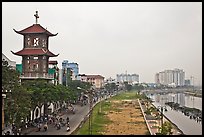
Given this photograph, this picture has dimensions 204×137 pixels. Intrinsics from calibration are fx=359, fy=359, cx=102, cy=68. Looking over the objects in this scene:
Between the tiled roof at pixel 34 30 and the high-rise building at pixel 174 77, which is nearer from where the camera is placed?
the tiled roof at pixel 34 30

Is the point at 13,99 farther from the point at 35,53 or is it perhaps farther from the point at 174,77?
the point at 174,77

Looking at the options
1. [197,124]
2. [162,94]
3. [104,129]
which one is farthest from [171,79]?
[104,129]

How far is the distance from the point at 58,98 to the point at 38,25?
1128 centimetres

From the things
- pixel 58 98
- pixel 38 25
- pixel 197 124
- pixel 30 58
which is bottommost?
pixel 197 124

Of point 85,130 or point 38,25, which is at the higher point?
point 38,25

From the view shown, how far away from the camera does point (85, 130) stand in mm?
23359

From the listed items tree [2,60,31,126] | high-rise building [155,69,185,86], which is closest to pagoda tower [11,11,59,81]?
tree [2,60,31,126]

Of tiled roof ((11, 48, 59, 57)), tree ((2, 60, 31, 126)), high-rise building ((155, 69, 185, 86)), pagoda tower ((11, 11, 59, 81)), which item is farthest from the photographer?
high-rise building ((155, 69, 185, 86))

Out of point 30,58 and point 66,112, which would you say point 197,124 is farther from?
point 30,58

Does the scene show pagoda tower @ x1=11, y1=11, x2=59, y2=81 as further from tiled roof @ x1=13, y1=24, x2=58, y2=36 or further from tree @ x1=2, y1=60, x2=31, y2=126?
tree @ x1=2, y1=60, x2=31, y2=126

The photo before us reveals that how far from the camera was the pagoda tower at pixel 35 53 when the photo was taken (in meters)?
35.2

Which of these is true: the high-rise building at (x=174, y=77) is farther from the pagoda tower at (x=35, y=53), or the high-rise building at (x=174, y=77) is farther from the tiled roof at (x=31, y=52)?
the tiled roof at (x=31, y=52)

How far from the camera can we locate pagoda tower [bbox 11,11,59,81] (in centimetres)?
3519

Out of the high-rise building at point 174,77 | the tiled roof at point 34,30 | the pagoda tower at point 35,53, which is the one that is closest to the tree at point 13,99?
the pagoda tower at point 35,53
